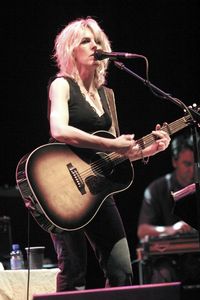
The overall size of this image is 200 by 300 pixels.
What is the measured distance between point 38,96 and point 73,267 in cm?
381

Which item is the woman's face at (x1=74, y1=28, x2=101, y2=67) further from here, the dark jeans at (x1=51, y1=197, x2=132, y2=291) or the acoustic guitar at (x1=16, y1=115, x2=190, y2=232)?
the dark jeans at (x1=51, y1=197, x2=132, y2=291)

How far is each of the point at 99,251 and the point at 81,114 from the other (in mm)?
764

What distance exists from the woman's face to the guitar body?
44cm

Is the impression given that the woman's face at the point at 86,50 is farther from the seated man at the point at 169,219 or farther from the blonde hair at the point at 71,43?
the seated man at the point at 169,219

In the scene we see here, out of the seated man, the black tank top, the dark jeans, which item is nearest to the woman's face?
the black tank top

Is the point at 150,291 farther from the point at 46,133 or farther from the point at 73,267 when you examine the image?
the point at 46,133

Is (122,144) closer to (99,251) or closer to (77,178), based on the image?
(77,178)

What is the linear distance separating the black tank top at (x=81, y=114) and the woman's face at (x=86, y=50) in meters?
0.15

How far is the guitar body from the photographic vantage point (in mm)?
3293

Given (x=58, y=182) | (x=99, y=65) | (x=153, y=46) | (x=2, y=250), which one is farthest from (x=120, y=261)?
(x=153, y=46)

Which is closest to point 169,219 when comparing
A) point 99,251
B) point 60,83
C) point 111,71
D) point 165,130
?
point 111,71

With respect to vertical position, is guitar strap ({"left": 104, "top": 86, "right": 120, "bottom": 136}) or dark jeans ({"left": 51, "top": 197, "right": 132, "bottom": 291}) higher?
guitar strap ({"left": 104, "top": 86, "right": 120, "bottom": 136})

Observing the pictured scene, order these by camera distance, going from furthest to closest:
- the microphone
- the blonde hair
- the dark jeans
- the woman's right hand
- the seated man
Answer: the seated man → the blonde hair → the microphone → the woman's right hand → the dark jeans

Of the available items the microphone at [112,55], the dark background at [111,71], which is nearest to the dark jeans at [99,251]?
the microphone at [112,55]
